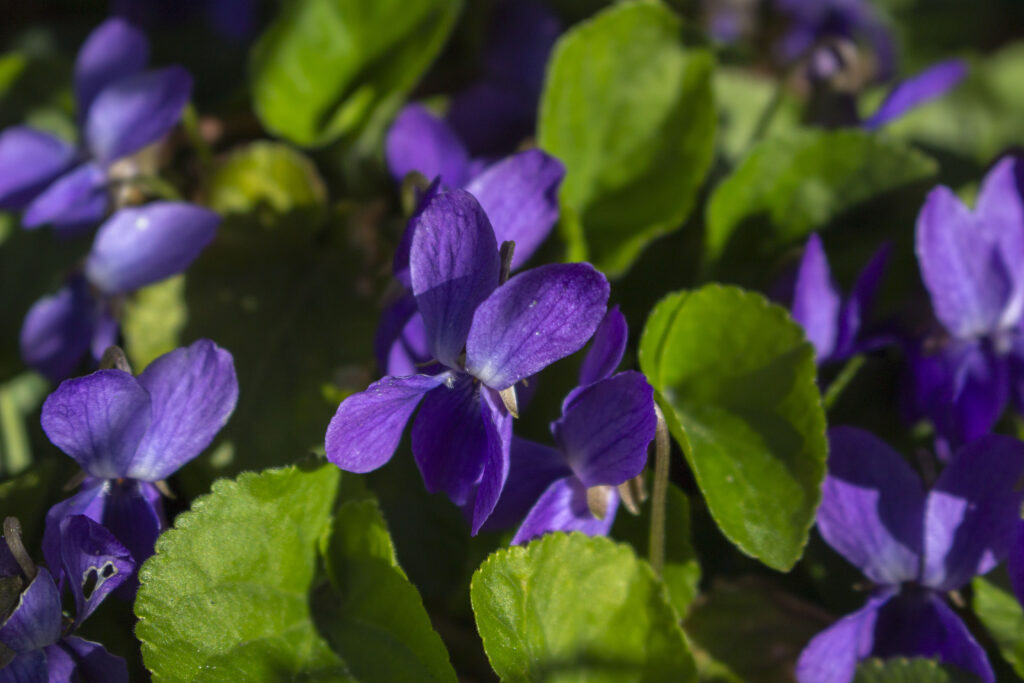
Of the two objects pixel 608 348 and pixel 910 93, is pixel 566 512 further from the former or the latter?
pixel 910 93

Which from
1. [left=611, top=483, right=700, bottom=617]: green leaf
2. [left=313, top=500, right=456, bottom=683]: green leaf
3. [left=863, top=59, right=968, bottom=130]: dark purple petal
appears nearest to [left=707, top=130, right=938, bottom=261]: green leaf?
[left=863, top=59, right=968, bottom=130]: dark purple petal

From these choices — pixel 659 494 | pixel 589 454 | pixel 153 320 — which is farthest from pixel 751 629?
pixel 153 320

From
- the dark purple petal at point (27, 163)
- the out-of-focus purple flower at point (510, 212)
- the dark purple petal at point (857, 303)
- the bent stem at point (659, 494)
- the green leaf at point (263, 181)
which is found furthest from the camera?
the green leaf at point (263, 181)

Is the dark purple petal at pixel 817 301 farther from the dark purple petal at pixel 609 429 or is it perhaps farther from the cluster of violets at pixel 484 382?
the dark purple petal at pixel 609 429

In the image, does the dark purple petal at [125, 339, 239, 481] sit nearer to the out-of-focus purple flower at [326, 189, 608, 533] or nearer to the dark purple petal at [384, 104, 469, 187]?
the out-of-focus purple flower at [326, 189, 608, 533]

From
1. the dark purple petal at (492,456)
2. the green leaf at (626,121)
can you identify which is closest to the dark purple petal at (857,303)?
the green leaf at (626,121)

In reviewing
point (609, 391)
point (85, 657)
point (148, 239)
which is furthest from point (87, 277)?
Answer: point (609, 391)
